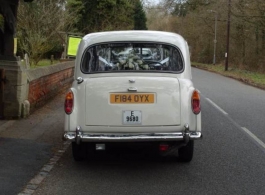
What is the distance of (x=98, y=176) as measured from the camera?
20.6 ft

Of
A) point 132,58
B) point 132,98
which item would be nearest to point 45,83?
point 132,58

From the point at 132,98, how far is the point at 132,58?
38.4 inches

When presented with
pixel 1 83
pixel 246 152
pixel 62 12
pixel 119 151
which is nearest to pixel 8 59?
pixel 1 83

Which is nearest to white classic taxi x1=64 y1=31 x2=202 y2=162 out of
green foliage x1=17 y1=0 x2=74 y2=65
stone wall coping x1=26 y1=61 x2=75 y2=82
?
stone wall coping x1=26 y1=61 x2=75 y2=82

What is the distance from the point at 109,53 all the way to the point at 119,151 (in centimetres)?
180

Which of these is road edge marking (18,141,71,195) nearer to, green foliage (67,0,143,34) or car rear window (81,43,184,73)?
car rear window (81,43,184,73)

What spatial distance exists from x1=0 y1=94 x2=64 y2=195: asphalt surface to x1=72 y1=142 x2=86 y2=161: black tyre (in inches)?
18.7

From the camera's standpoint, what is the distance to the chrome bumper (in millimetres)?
6105

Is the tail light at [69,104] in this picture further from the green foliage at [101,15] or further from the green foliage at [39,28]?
the green foliage at [101,15]

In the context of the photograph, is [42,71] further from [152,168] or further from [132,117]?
[132,117]

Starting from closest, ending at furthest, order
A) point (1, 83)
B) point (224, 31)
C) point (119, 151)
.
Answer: point (119, 151) < point (1, 83) < point (224, 31)

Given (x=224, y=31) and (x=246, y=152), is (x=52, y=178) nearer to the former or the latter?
(x=246, y=152)

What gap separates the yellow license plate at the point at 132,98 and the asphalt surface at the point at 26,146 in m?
1.52

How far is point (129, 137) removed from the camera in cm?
612
